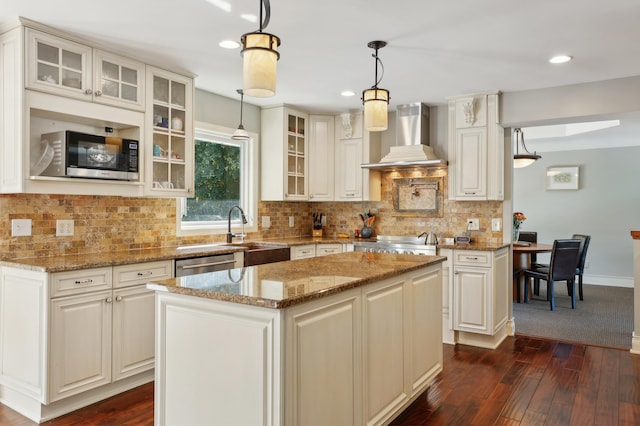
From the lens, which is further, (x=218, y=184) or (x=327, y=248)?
(x=327, y=248)

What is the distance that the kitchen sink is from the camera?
13.9 feet

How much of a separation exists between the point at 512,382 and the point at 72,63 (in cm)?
388

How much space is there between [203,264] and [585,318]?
14.8 feet

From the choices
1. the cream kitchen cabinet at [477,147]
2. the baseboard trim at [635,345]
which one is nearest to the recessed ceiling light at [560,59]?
the cream kitchen cabinet at [477,147]

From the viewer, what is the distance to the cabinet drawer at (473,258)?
4.26 metres

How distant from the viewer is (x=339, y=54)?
343cm

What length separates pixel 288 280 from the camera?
218 cm

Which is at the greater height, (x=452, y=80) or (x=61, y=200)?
(x=452, y=80)

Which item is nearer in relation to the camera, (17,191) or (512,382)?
(17,191)

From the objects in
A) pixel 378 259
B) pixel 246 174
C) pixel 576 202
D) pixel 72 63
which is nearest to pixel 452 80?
pixel 378 259

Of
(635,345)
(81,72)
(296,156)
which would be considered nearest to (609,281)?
(635,345)

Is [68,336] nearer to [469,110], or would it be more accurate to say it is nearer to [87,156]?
[87,156]

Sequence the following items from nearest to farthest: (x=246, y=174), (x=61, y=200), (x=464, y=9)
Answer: (x=464, y=9), (x=61, y=200), (x=246, y=174)

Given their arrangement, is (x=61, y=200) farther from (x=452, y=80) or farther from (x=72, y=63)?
(x=452, y=80)
